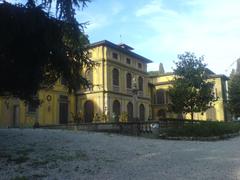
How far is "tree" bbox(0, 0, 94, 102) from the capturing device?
377 inches

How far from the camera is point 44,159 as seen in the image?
34.8 ft

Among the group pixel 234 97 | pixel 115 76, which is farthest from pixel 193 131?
pixel 234 97

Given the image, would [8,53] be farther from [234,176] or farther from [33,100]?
[234,176]

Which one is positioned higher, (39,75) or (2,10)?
(2,10)

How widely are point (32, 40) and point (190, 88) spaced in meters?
19.5

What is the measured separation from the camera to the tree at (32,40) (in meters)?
9.59

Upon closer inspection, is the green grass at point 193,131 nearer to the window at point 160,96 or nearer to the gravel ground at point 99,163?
the gravel ground at point 99,163

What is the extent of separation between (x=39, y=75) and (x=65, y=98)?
2923cm

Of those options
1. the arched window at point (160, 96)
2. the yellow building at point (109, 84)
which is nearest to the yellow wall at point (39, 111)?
the yellow building at point (109, 84)

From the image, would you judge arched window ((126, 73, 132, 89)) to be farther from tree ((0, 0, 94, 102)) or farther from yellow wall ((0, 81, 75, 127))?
tree ((0, 0, 94, 102))

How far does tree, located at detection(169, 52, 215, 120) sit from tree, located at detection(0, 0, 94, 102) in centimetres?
1806

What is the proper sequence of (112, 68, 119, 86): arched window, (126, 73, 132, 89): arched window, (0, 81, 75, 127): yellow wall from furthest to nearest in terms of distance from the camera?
(126, 73, 132, 89): arched window < (112, 68, 119, 86): arched window < (0, 81, 75, 127): yellow wall

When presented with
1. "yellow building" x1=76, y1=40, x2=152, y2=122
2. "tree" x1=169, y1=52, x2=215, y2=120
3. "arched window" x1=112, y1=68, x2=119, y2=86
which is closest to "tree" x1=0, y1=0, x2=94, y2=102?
"tree" x1=169, y1=52, x2=215, y2=120

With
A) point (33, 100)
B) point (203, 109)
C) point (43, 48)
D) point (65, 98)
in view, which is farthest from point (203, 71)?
point (43, 48)
